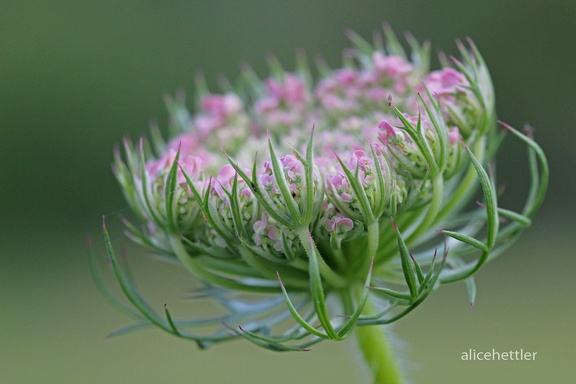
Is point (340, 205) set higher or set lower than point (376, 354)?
higher

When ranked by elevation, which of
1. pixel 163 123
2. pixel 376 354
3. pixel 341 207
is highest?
pixel 163 123

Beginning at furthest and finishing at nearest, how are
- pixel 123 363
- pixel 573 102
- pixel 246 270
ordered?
pixel 573 102 < pixel 123 363 < pixel 246 270

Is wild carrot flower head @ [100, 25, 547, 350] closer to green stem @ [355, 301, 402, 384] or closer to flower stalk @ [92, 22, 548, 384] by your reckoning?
flower stalk @ [92, 22, 548, 384]

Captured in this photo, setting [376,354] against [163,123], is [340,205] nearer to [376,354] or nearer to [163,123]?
[376,354]

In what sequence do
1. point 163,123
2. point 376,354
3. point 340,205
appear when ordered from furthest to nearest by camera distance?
point 163,123
point 376,354
point 340,205

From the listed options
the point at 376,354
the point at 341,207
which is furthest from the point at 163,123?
the point at 341,207

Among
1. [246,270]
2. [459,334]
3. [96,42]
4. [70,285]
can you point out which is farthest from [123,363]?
[246,270]

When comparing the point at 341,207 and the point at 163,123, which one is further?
the point at 163,123

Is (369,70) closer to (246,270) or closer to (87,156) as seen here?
(246,270)

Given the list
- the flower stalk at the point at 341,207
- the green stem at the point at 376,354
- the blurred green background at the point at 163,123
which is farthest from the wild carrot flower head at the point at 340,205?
the blurred green background at the point at 163,123
